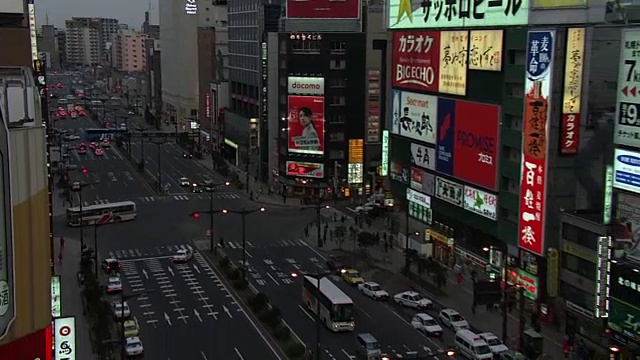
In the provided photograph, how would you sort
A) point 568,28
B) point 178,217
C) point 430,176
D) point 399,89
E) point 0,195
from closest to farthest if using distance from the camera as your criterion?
point 0,195 → point 568,28 → point 430,176 → point 399,89 → point 178,217

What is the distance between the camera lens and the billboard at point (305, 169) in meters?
71.4

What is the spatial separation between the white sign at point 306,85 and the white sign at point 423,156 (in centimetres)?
2175

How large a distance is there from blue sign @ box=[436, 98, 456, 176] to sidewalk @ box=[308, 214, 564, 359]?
644 centimetres

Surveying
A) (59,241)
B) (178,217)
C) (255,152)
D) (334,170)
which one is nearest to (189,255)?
(59,241)

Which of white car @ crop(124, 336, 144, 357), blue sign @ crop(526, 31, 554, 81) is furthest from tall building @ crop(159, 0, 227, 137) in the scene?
white car @ crop(124, 336, 144, 357)

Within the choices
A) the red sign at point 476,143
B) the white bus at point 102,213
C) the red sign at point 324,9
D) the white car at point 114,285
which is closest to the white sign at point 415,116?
the red sign at point 476,143

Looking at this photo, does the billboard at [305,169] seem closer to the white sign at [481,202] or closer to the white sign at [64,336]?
the white sign at [481,202]

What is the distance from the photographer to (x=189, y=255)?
49.0 meters

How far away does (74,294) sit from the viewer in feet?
135

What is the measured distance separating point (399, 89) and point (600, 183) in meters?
17.1

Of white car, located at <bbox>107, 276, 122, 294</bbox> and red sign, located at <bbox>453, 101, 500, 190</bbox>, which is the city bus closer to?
white car, located at <bbox>107, 276, 122, 294</bbox>

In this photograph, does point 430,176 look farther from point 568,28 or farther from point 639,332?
point 639,332

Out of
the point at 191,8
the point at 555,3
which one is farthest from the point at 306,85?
the point at 191,8

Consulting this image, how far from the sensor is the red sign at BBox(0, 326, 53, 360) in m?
7.54
